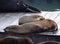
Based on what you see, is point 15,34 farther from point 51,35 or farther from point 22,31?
point 51,35

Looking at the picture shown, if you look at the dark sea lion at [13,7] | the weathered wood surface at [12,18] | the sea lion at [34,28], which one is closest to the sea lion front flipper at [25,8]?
the dark sea lion at [13,7]

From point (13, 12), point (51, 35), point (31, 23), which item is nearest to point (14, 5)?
point (13, 12)

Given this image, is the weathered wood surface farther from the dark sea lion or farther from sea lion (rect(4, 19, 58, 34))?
sea lion (rect(4, 19, 58, 34))

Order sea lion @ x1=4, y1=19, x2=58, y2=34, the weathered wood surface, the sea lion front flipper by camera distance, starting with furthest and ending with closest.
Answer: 1. the sea lion front flipper
2. the weathered wood surface
3. sea lion @ x1=4, y1=19, x2=58, y2=34

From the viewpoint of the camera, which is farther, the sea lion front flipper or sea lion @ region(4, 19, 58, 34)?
the sea lion front flipper

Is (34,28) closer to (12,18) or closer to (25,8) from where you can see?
(12,18)

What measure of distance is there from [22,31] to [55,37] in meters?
0.39

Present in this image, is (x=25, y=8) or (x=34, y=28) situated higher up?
(x=25, y=8)

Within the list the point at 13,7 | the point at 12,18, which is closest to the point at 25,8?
the point at 13,7

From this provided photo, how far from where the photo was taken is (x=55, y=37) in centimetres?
263

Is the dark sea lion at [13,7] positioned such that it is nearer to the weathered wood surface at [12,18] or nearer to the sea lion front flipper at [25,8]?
the sea lion front flipper at [25,8]

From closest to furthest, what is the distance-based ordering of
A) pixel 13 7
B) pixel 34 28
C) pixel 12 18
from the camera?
pixel 34 28, pixel 12 18, pixel 13 7

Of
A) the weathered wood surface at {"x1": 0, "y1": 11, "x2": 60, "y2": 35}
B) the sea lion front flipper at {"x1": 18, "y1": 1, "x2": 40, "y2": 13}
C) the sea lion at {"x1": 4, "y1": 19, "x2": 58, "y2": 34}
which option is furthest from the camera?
the sea lion front flipper at {"x1": 18, "y1": 1, "x2": 40, "y2": 13}

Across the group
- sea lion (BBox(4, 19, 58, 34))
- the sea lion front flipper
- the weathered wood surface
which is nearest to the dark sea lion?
the sea lion front flipper
